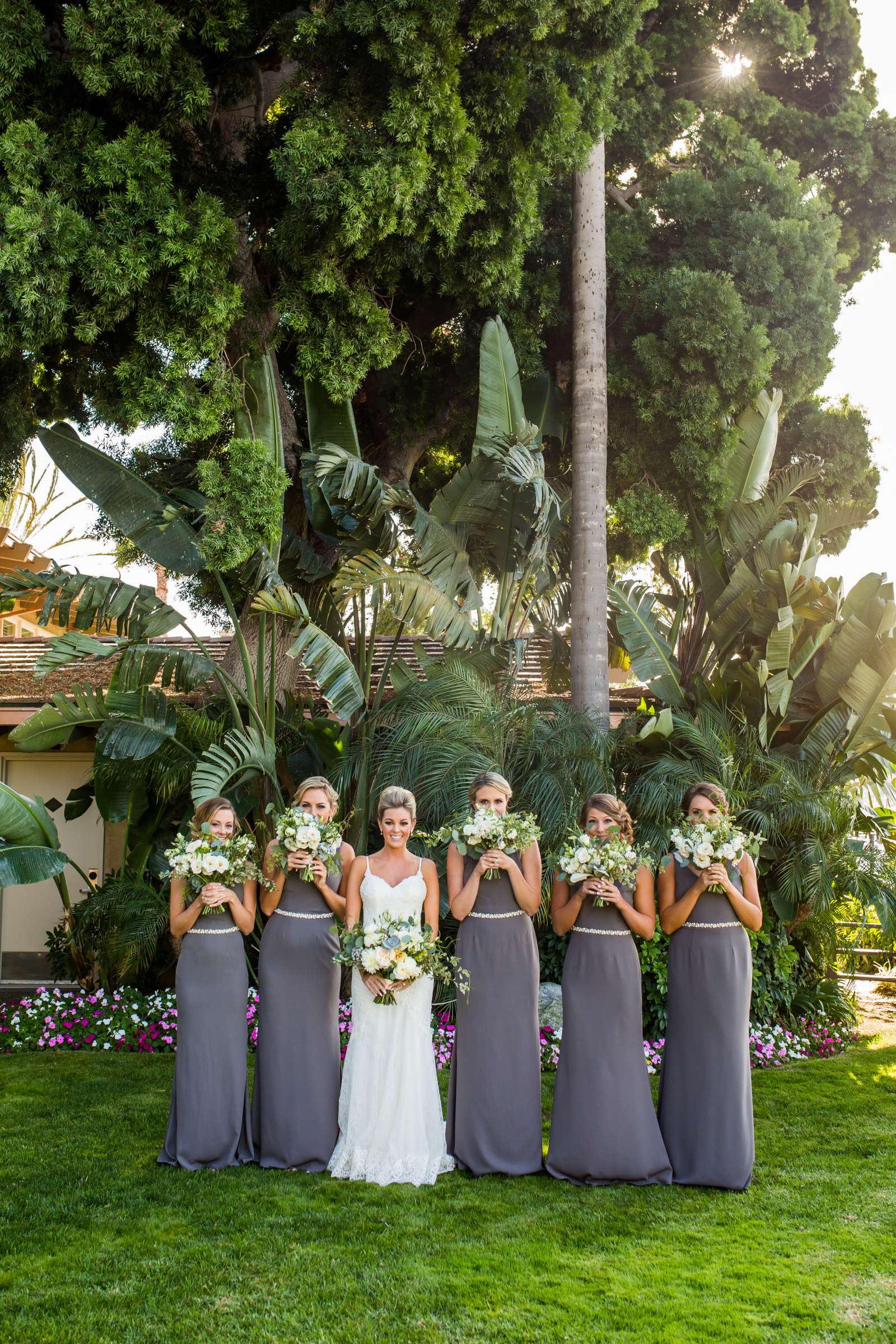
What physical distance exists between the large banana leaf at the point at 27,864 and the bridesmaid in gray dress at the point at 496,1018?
4140 mm

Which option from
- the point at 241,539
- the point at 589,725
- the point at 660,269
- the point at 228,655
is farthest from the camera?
the point at 660,269

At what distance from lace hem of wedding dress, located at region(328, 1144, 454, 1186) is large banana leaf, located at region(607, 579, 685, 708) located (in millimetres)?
6353

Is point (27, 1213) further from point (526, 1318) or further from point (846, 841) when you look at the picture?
point (846, 841)

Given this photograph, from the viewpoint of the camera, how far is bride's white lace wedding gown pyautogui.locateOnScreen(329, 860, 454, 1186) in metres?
5.29

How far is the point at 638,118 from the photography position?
12.5 m

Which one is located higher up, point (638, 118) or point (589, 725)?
point (638, 118)

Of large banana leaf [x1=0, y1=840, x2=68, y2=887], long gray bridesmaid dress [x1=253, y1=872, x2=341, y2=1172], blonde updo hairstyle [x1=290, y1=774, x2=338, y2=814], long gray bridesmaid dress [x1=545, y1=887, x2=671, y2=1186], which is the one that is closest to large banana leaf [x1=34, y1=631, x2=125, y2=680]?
large banana leaf [x1=0, y1=840, x2=68, y2=887]

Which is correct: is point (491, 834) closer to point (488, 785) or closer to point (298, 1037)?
point (488, 785)

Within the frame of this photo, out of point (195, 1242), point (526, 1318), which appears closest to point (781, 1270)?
point (526, 1318)

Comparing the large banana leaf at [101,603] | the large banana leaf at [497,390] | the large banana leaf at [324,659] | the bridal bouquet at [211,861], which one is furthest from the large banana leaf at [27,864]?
the large banana leaf at [497,390]

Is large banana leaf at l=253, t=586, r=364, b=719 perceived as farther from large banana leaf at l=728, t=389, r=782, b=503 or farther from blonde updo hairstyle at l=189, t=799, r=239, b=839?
large banana leaf at l=728, t=389, r=782, b=503

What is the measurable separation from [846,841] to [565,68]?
770 centimetres

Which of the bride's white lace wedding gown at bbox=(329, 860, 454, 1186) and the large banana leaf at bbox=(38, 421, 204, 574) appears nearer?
the bride's white lace wedding gown at bbox=(329, 860, 454, 1186)

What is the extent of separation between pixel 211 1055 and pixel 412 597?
14.8 ft
